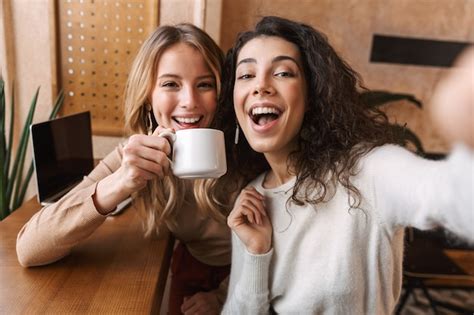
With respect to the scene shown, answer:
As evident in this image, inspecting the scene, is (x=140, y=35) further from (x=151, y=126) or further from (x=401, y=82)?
(x=401, y=82)

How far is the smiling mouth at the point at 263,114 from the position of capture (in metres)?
0.87

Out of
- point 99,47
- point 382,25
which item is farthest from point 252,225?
point 382,25

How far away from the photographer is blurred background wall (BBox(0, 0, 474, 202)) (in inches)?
81.1

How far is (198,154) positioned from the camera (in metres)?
0.78

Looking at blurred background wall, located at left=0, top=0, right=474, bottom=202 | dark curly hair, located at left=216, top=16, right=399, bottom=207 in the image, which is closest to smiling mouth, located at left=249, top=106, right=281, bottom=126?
dark curly hair, located at left=216, top=16, right=399, bottom=207

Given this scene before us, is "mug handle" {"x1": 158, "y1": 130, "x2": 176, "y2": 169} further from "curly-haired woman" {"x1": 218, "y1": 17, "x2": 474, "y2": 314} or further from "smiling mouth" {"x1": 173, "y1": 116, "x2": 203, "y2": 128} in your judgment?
"smiling mouth" {"x1": 173, "y1": 116, "x2": 203, "y2": 128}

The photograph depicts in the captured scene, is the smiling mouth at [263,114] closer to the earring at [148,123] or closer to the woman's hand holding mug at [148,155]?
the woman's hand holding mug at [148,155]

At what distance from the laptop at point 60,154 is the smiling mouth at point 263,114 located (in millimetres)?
874

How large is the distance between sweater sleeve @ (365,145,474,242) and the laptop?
3.86 feet

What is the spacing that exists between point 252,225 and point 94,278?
41cm

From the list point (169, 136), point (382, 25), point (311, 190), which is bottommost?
point (311, 190)

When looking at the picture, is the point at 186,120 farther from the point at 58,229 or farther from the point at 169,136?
the point at 58,229

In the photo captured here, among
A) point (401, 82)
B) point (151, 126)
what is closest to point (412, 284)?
point (401, 82)

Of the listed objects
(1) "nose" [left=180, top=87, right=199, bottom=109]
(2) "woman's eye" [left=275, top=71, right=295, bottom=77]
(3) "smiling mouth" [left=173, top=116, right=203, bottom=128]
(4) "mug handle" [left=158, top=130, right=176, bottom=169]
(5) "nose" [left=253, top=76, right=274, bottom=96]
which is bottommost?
(3) "smiling mouth" [left=173, top=116, right=203, bottom=128]
